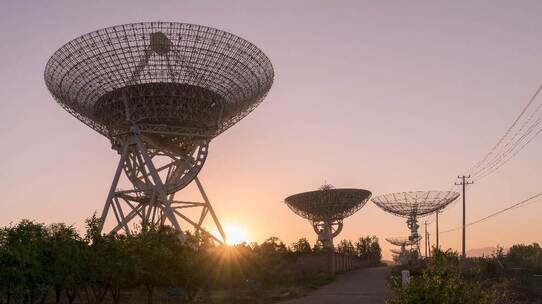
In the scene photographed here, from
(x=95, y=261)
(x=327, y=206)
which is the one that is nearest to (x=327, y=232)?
(x=327, y=206)

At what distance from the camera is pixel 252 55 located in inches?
2085

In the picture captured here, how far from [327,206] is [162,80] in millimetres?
46639

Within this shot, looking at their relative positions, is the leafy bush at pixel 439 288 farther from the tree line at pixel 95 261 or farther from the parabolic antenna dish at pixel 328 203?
the parabolic antenna dish at pixel 328 203

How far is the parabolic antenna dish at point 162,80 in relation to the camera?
4912 centimetres

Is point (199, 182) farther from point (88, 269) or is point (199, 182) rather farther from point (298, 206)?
point (298, 206)

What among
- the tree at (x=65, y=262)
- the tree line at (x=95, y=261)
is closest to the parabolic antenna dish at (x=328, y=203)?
the tree line at (x=95, y=261)

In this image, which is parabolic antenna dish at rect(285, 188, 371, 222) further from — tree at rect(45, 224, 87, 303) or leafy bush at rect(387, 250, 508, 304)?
leafy bush at rect(387, 250, 508, 304)

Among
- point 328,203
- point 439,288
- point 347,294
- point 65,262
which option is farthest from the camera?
point 328,203

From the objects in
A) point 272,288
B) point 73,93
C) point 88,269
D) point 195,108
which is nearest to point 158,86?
point 195,108

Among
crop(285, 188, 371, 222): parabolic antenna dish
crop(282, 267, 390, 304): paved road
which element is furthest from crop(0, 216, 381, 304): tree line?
crop(285, 188, 371, 222): parabolic antenna dish

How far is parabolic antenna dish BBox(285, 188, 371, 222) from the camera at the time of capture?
90.3 m

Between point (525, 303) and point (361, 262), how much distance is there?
8143 centimetres

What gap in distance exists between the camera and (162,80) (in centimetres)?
5269

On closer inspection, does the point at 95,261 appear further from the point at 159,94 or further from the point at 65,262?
the point at 159,94
